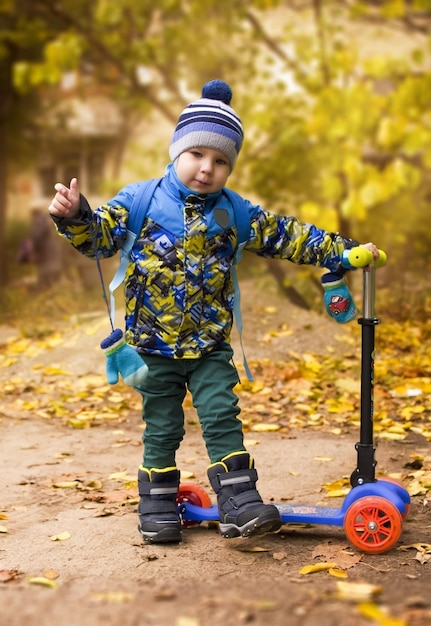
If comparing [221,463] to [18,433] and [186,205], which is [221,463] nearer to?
[186,205]

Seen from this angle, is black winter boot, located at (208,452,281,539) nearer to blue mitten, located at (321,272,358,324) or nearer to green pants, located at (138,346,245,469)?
green pants, located at (138,346,245,469)

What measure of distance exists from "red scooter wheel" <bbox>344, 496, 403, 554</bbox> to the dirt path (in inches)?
1.9

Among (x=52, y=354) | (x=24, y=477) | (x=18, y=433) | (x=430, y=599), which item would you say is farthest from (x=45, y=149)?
(x=430, y=599)

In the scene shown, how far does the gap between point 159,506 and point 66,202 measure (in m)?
1.22

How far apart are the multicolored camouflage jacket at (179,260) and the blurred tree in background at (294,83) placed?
14.9 ft

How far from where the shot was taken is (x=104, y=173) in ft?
49.9

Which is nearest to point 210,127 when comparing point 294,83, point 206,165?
point 206,165

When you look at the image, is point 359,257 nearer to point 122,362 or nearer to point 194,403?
point 194,403

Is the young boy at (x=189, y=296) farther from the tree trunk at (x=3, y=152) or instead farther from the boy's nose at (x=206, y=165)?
the tree trunk at (x=3, y=152)

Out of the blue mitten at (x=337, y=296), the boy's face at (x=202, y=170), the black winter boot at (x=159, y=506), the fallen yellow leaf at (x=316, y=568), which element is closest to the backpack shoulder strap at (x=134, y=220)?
the boy's face at (x=202, y=170)

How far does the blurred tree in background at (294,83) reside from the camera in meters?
8.05

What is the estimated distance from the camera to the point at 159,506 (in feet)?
11.6

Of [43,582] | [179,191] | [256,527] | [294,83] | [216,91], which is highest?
[294,83]

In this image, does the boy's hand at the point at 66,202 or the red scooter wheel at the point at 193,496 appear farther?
the red scooter wheel at the point at 193,496
